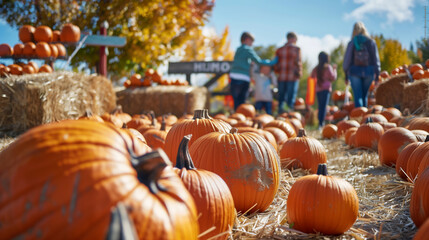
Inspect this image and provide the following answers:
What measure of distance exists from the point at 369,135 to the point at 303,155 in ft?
5.96

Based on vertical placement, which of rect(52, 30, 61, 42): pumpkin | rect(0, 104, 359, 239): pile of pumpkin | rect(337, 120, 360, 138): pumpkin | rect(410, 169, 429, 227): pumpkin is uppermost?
rect(52, 30, 61, 42): pumpkin

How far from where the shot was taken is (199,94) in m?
10.7

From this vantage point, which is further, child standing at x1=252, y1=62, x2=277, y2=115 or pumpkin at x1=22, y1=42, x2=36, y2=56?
child standing at x1=252, y1=62, x2=277, y2=115

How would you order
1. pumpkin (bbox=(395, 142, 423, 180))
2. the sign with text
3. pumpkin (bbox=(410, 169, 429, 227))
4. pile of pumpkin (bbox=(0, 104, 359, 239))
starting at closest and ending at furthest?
pile of pumpkin (bbox=(0, 104, 359, 239)), pumpkin (bbox=(410, 169, 429, 227)), pumpkin (bbox=(395, 142, 423, 180)), the sign with text

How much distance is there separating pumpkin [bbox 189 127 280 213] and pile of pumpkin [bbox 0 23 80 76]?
6.47m

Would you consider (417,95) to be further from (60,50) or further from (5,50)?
(5,50)

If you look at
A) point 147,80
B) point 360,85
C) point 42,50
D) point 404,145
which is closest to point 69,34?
point 42,50

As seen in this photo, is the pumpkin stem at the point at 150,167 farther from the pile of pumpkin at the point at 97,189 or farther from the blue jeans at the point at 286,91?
the blue jeans at the point at 286,91

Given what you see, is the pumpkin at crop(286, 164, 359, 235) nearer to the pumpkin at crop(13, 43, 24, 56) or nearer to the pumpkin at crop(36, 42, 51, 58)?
the pumpkin at crop(36, 42, 51, 58)

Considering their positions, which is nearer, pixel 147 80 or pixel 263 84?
pixel 263 84

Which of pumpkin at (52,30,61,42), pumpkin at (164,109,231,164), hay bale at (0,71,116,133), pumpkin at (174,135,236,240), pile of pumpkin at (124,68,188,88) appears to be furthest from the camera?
pile of pumpkin at (124,68,188,88)

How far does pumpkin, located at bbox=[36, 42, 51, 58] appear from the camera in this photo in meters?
7.61

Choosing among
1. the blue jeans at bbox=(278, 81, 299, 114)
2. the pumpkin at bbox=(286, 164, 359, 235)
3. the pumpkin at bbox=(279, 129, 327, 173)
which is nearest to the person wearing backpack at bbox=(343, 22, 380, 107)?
the blue jeans at bbox=(278, 81, 299, 114)

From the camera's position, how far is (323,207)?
2029 millimetres
